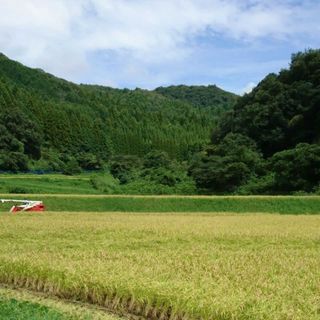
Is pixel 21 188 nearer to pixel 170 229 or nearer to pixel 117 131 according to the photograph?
pixel 170 229

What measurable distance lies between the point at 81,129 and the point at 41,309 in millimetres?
84748

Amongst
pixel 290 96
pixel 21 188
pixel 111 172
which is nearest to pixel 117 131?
pixel 111 172

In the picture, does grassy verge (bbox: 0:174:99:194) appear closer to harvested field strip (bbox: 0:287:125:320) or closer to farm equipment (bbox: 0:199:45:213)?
farm equipment (bbox: 0:199:45:213)

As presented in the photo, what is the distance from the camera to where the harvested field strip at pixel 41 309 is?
28.6ft

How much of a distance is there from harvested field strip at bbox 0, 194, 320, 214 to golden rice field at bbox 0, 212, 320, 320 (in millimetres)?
15462

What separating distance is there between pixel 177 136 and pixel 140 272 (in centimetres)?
9548

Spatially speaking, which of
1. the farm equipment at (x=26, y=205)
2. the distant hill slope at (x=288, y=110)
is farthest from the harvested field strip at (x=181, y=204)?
the distant hill slope at (x=288, y=110)

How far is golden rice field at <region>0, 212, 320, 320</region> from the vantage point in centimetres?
840

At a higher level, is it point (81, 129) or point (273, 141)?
point (81, 129)

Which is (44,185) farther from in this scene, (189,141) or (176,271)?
(189,141)

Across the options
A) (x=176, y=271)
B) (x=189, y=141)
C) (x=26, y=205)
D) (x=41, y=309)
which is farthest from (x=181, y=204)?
(x=189, y=141)

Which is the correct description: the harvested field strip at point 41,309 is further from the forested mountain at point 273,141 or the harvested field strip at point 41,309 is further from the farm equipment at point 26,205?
the forested mountain at point 273,141

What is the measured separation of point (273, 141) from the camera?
56.1m

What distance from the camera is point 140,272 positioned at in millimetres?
10828
